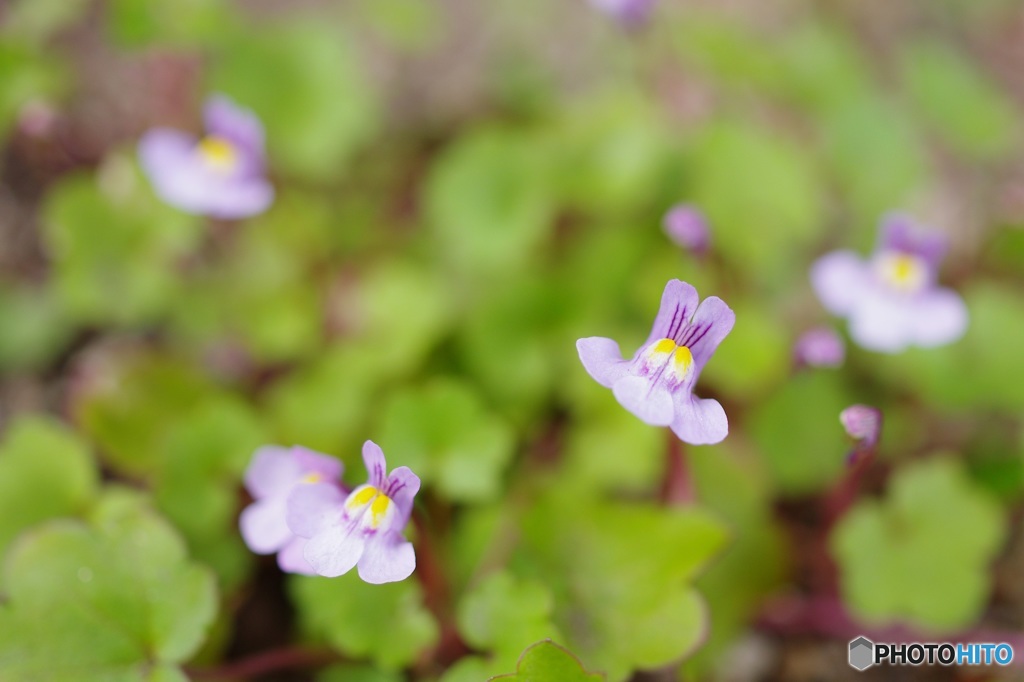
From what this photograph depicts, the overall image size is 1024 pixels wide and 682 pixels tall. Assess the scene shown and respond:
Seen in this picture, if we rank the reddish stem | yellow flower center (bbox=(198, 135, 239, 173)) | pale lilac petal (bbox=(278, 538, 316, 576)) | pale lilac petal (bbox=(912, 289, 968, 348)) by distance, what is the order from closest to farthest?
pale lilac petal (bbox=(278, 538, 316, 576))
the reddish stem
pale lilac petal (bbox=(912, 289, 968, 348))
yellow flower center (bbox=(198, 135, 239, 173))

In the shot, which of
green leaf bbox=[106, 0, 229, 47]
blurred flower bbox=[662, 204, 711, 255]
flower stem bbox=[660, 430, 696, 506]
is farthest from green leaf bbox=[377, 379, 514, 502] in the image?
green leaf bbox=[106, 0, 229, 47]

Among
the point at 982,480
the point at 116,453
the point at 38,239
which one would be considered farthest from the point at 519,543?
the point at 38,239

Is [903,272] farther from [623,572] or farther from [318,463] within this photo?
[318,463]

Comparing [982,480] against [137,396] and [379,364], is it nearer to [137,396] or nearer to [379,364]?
[379,364]

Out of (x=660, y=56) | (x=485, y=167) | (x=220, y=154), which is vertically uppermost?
(x=660, y=56)

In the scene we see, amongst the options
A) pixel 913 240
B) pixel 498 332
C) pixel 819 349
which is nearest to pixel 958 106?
pixel 913 240

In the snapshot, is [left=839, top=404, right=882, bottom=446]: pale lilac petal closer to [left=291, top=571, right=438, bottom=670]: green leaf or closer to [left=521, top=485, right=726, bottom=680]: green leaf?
[left=521, top=485, right=726, bottom=680]: green leaf
